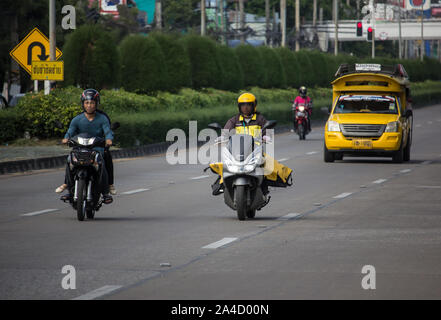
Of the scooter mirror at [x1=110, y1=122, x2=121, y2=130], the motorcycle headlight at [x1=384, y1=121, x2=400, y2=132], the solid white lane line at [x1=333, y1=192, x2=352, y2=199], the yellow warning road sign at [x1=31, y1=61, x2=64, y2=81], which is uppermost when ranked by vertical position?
the yellow warning road sign at [x1=31, y1=61, x2=64, y2=81]

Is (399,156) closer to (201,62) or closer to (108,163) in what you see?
(108,163)

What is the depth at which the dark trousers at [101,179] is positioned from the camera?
14805mm

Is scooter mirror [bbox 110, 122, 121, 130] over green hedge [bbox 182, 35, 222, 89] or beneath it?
beneath

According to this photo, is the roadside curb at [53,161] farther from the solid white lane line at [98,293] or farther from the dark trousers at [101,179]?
the solid white lane line at [98,293]

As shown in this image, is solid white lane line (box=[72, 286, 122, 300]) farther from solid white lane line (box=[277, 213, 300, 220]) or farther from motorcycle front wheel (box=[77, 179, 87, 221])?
solid white lane line (box=[277, 213, 300, 220])

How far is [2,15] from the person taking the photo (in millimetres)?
59688

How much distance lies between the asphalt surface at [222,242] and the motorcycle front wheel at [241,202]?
13 cm

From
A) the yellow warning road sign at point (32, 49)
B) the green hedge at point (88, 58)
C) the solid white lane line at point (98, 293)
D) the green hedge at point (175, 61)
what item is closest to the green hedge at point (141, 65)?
the green hedge at point (175, 61)

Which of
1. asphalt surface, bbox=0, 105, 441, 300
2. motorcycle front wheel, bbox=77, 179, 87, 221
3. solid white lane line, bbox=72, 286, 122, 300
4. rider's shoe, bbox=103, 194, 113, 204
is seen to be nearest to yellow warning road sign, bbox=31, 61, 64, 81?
asphalt surface, bbox=0, 105, 441, 300

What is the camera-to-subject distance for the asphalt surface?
9.23m

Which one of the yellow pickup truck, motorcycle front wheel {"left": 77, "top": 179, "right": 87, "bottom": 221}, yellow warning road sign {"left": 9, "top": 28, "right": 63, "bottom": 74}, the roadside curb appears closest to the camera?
motorcycle front wheel {"left": 77, "top": 179, "right": 87, "bottom": 221}

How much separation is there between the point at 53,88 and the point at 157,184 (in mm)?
12444

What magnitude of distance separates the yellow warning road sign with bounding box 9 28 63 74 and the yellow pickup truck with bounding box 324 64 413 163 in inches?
342

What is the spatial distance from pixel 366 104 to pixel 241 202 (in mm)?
14720
